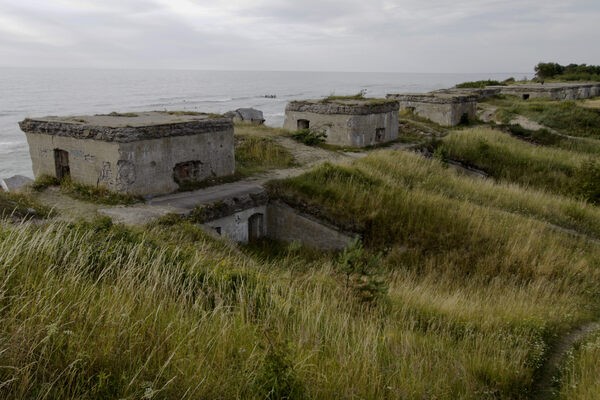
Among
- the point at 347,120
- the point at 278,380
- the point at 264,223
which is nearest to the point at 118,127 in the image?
the point at 264,223

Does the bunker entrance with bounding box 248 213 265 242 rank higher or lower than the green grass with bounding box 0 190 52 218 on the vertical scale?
lower

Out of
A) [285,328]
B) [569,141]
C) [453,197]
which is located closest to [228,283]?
[285,328]

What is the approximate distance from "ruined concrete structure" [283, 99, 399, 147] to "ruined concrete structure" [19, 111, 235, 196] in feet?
20.2

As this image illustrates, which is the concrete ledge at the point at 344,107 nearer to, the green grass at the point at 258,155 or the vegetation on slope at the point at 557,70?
the green grass at the point at 258,155

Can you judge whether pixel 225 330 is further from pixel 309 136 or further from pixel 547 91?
pixel 547 91

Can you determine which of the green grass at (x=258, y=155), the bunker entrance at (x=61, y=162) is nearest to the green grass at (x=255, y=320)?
the bunker entrance at (x=61, y=162)

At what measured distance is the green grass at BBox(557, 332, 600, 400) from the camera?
3924mm

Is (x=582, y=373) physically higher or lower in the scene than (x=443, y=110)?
lower

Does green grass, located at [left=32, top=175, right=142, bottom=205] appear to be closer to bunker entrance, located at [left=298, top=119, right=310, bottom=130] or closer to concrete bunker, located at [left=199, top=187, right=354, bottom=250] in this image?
concrete bunker, located at [left=199, top=187, right=354, bottom=250]

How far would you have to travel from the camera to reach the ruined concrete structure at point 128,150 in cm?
945

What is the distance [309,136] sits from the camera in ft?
54.6

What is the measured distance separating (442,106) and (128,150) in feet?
59.8

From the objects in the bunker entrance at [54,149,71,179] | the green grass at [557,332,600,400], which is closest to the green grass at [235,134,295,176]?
the bunker entrance at [54,149,71,179]

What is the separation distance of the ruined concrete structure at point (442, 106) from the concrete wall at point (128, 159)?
1557 centimetres
